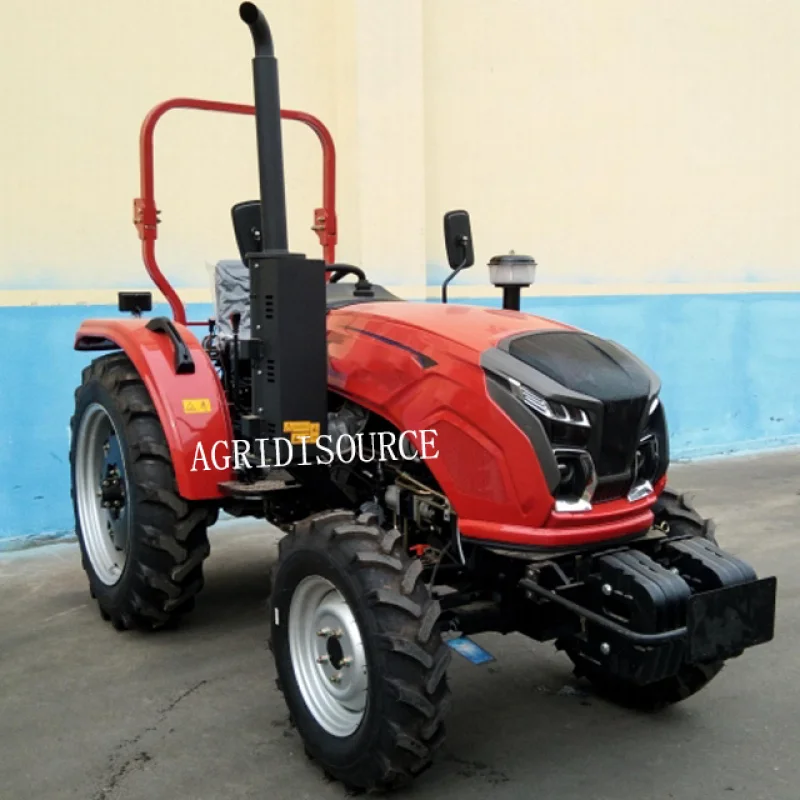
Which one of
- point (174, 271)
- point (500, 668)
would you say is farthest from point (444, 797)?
point (174, 271)

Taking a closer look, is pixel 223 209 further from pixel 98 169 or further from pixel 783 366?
pixel 783 366

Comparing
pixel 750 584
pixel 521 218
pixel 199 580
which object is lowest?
pixel 199 580

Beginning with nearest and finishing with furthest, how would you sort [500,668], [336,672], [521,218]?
[336,672]
[500,668]
[521,218]

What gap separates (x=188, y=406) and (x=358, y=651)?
1.33m

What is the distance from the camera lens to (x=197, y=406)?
3.55m

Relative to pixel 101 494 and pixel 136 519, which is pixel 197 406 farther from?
pixel 101 494

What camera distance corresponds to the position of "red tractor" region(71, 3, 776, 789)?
251 cm

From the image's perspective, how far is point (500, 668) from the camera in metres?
3.62

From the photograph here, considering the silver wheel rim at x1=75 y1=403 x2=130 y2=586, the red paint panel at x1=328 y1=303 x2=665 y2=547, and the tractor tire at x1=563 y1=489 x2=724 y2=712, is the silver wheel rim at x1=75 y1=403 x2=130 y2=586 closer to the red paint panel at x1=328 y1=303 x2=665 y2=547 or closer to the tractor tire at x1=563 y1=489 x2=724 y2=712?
the red paint panel at x1=328 y1=303 x2=665 y2=547

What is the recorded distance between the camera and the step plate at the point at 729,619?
8.04 feet

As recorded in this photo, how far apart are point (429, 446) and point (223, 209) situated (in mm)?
3730

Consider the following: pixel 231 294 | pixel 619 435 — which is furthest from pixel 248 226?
pixel 619 435

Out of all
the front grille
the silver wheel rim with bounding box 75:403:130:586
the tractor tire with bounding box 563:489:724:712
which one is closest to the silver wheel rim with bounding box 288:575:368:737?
the tractor tire with bounding box 563:489:724:712

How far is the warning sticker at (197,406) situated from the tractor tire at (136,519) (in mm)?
215
